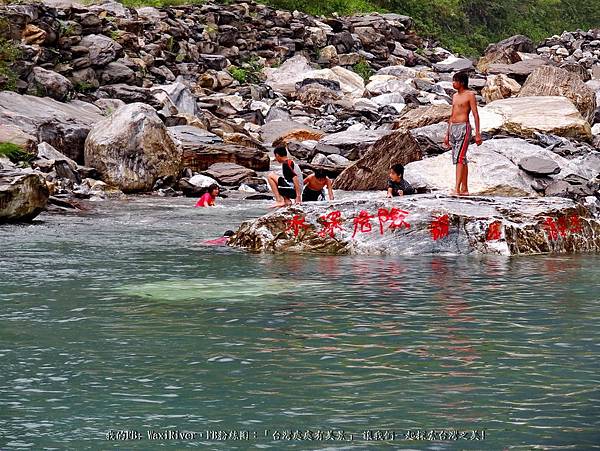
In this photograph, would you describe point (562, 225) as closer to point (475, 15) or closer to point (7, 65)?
point (7, 65)

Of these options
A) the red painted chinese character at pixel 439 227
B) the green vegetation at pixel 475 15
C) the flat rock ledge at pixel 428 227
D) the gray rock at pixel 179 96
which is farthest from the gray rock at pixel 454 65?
the red painted chinese character at pixel 439 227

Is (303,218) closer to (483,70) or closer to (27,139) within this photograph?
(27,139)

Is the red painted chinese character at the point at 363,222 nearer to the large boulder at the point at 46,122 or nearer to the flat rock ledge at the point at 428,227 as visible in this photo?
the flat rock ledge at the point at 428,227

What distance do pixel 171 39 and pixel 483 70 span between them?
1369cm

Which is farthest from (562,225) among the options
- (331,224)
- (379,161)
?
(379,161)

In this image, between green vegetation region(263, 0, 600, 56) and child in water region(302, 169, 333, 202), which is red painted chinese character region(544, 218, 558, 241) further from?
green vegetation region(263, 0, 600, 56)

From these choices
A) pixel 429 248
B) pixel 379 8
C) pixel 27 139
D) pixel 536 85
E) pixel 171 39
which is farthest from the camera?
pixel 379 8

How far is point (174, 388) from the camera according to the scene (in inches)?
206

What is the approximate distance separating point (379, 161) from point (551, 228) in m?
9.65

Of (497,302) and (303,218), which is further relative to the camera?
(303,218)

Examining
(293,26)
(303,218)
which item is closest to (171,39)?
(293,26)

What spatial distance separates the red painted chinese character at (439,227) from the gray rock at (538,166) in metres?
8.20

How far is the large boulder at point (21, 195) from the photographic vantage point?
46.6 feet

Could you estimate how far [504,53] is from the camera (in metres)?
42.2
